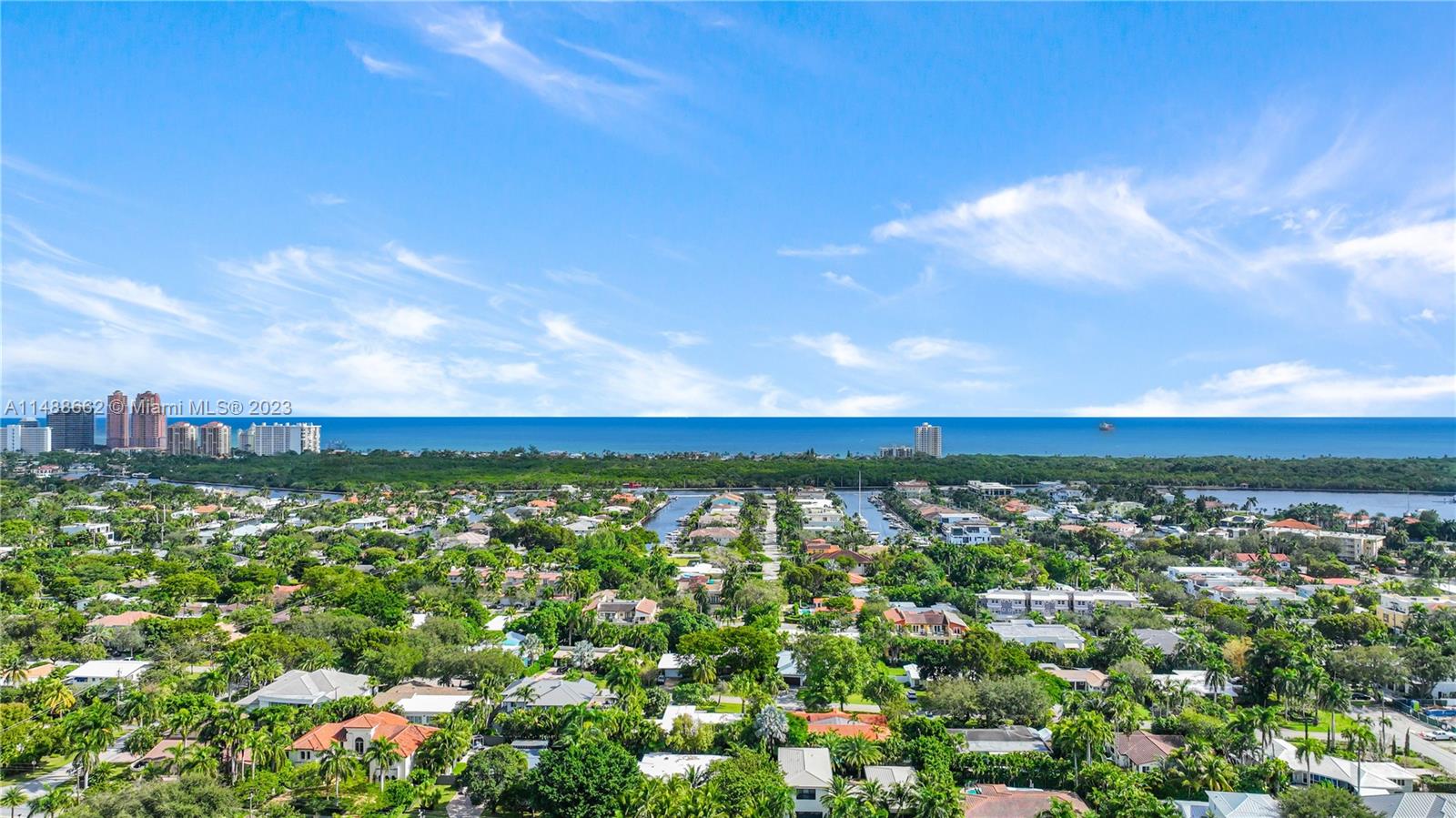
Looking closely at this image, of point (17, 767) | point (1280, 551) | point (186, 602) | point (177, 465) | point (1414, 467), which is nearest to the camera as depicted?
point (17, 767)

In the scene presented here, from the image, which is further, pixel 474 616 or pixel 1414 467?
→ pixel 1414 467

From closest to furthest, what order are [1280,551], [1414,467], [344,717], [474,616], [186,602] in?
[344,717] → [474,616] → [186,602] → [1280,551] → [1414,467]

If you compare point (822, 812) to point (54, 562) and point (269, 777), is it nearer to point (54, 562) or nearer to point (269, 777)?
point (269, 777)

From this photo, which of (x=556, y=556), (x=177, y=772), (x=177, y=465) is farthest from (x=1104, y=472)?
(x=177, y=465)

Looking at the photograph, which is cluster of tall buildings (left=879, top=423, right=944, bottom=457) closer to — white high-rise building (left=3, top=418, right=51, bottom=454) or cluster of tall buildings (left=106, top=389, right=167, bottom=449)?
cluster of tall buildings (left=106, top=389, right=167, bottom=449)

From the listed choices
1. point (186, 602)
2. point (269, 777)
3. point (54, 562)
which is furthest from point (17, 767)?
point (54, 562)

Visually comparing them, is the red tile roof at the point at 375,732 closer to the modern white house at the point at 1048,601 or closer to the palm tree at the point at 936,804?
the palm tree at the point at 936,804

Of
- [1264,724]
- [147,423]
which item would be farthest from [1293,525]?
[147,423]
